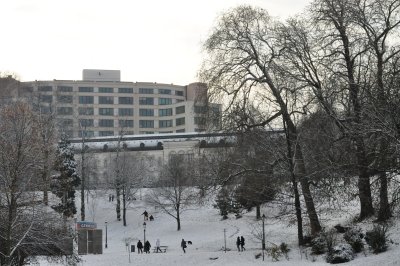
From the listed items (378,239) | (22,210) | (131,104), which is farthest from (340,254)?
(131,104)

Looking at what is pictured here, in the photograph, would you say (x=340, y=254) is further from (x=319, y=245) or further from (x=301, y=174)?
(x=301, y=174)

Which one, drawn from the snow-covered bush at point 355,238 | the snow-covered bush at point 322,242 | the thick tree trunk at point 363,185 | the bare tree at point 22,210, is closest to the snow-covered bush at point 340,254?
the snow-covered bush at point 355,238

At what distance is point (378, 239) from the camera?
26250 millimetres

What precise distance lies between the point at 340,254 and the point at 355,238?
150cm

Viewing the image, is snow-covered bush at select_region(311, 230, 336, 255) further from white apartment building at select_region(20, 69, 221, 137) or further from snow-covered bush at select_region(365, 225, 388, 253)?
white apartment building at select_region(20, 69, 221, 137)

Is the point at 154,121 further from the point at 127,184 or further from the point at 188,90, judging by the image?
the point at 127,184

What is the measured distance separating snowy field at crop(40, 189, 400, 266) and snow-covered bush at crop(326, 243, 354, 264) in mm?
365

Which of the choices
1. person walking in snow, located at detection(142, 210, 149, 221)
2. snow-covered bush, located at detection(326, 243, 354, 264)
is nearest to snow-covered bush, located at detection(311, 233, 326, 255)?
snow-covered bush, located at detection(326, 243, 354, 264)

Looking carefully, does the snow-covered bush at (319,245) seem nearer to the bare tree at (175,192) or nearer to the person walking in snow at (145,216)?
the bare tree at (175,192)

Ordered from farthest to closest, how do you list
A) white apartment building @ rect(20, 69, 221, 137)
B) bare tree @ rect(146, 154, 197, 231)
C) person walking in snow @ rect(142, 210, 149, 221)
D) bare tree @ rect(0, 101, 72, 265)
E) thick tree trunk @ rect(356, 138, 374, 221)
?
white apartment building @ rect(20, 69, 221, 137), person walking in snow @ rect(142, 210, 149, 221), bare tree @ rect(146, 154, 197, 231), thick tree trunk @ rect(356, 138, 374, 221), bare tree @ rect(0, 101, 72, 265)

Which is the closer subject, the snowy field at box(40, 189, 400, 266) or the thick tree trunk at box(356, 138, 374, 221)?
the thick tree trunk at box(356, 138, 374, 221)

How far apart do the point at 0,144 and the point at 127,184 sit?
3875 cm

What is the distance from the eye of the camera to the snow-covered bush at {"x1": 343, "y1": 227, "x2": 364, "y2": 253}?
27.7 m

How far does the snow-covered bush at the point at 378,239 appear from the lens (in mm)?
26219
